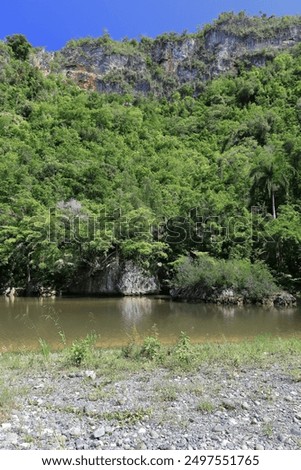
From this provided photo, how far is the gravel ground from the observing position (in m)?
5.19

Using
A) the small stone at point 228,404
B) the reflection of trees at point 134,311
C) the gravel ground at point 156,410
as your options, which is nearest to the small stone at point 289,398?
the gravel ground at point 156,410

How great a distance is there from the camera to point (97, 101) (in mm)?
74312

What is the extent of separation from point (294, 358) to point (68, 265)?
27.7 meters

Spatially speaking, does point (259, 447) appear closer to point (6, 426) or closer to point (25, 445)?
point (25, 445)

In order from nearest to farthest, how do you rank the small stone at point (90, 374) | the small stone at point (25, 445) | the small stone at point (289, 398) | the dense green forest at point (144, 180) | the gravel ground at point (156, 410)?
the small stone at point (25, 445) < the gravel ground at point (156, 410) < the small stone at point (289, 398) < the small stone at point (90, 374) < the dense green forest at point (144, 180)

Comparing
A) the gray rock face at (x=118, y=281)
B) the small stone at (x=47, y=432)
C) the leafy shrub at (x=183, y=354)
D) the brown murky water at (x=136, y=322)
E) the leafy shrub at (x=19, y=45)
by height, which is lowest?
the brown murky water at (x=136, y=322)

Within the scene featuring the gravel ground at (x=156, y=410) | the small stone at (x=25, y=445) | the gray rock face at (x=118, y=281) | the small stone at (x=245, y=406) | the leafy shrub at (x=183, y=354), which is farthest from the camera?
the gray rock face at (x=118, y=281)

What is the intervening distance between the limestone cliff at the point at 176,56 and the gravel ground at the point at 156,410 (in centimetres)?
8498

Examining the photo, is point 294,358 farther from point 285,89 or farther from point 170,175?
point 285,89

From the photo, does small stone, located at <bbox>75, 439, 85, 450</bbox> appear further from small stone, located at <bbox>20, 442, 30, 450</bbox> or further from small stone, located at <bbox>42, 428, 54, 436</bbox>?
small stone, located at <bbox>20, 442, 30, 450</bbox>

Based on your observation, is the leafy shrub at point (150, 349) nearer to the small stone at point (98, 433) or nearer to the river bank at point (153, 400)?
the river bank at point (153, 400)

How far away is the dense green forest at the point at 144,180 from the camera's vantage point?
114 feet

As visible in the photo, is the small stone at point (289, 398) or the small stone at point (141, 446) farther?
the small stone at point (289, 398)
